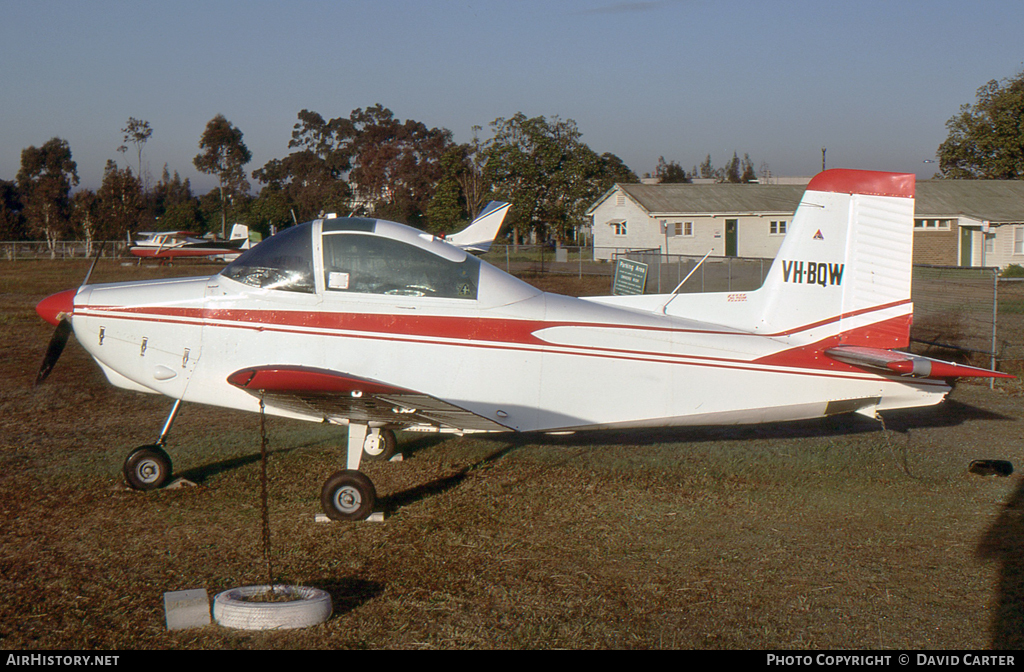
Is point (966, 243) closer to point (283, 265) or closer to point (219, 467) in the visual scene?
point (219, 467)

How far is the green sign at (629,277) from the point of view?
18.1m

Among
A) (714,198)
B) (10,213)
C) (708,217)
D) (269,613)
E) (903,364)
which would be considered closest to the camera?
(269,613)

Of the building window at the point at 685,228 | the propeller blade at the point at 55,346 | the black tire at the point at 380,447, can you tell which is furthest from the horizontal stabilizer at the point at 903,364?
the building window at the point at 685,228

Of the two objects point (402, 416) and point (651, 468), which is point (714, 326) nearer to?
point (651, 468)

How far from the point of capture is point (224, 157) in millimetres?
75812

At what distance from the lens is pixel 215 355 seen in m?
6.58

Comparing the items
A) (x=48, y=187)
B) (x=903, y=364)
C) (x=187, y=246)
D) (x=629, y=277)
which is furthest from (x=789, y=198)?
(x=48, y=187)

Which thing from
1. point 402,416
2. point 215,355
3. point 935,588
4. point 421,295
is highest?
point 421,295

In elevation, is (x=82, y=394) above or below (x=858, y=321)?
below

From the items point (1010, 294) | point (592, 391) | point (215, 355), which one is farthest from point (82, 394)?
point (1010, 294)

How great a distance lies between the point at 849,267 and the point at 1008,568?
2.78 meters

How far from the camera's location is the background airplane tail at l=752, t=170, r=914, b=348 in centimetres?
690

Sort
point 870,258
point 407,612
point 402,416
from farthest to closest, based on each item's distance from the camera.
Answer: point 870,258
point 402,416
point 407,612

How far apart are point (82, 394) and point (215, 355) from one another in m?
6.18
